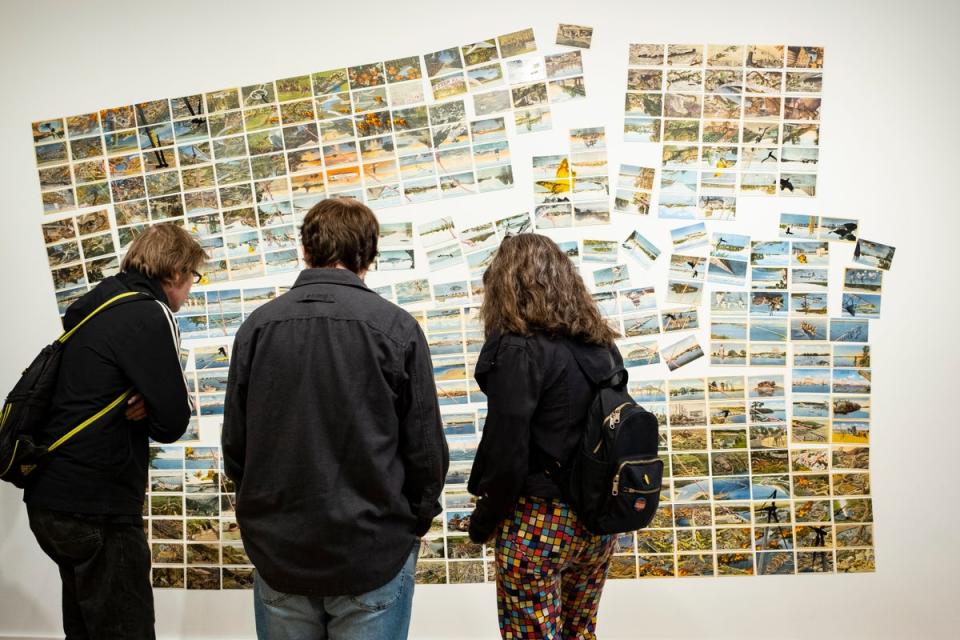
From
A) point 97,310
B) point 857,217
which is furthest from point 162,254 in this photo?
point 857,217

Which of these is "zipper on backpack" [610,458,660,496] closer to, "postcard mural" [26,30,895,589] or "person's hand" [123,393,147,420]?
"postcard mural" [26,30,895,589]

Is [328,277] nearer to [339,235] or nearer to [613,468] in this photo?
[339,235]

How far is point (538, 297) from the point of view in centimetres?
178

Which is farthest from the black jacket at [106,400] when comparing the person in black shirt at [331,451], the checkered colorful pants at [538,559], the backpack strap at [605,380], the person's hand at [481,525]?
the backpack strap at [605,380]

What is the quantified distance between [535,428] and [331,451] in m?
0.55

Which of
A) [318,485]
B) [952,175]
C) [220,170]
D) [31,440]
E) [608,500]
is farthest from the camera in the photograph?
[220,170]

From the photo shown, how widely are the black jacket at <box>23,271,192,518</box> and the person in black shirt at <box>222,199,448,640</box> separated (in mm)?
539

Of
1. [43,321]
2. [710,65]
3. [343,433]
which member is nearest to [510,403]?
[343,433]

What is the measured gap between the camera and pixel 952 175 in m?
2.73

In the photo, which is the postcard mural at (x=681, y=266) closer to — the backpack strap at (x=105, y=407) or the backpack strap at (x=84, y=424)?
the backpack strap at (x=105, y=407)

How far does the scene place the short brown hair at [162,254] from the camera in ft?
6.87

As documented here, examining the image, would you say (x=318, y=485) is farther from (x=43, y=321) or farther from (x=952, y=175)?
(x=952, y=175)

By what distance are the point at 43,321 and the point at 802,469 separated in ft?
10.7

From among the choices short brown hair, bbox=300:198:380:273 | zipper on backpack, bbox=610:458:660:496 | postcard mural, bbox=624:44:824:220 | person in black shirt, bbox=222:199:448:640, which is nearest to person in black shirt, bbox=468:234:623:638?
zipper on backpack, bbox=610:458:660:496
